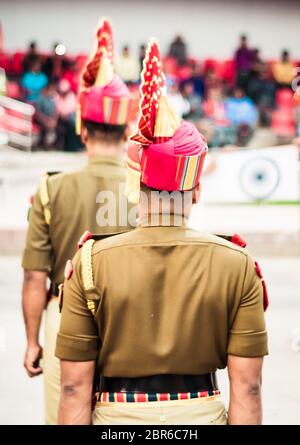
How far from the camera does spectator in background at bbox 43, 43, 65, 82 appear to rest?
63.8ft

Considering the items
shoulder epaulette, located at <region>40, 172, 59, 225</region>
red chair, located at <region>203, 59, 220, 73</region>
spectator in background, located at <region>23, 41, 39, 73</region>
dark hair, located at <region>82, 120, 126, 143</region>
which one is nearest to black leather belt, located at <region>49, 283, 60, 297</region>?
shoulder epaulette, located at <region>40, 172, 59, 225</region>

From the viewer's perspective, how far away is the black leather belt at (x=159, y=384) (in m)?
2.77

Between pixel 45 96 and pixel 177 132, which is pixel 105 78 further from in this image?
pixel 45 96

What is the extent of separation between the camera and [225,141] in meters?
17.7

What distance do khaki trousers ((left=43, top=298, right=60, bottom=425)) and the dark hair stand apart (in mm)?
805

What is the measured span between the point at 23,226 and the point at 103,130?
26.7 ft

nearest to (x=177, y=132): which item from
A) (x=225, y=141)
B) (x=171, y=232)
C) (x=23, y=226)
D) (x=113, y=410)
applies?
(x=171, y=232)

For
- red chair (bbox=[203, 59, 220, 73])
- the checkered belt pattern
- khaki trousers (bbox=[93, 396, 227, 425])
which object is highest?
the checkered belt pattern

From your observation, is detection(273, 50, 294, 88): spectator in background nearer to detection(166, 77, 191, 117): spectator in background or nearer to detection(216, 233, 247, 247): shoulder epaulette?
detection(166, 77, 191, 117): spectator in background

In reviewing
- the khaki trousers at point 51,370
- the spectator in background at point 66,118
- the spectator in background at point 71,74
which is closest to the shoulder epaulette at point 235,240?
the khaki trousers at point 51,370

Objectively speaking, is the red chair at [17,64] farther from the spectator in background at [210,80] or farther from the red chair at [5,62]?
the spectator in background at [210,80]

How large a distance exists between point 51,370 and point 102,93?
129 centimetres

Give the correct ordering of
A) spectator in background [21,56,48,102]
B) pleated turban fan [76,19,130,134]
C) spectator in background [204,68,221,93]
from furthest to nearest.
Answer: spectator in background [204,68,221,93] → spectator in background [21,56,48,102] → pleated turban fan [76,19,130,134]

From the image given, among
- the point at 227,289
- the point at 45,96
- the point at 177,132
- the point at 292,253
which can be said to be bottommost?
the point at 292,253
